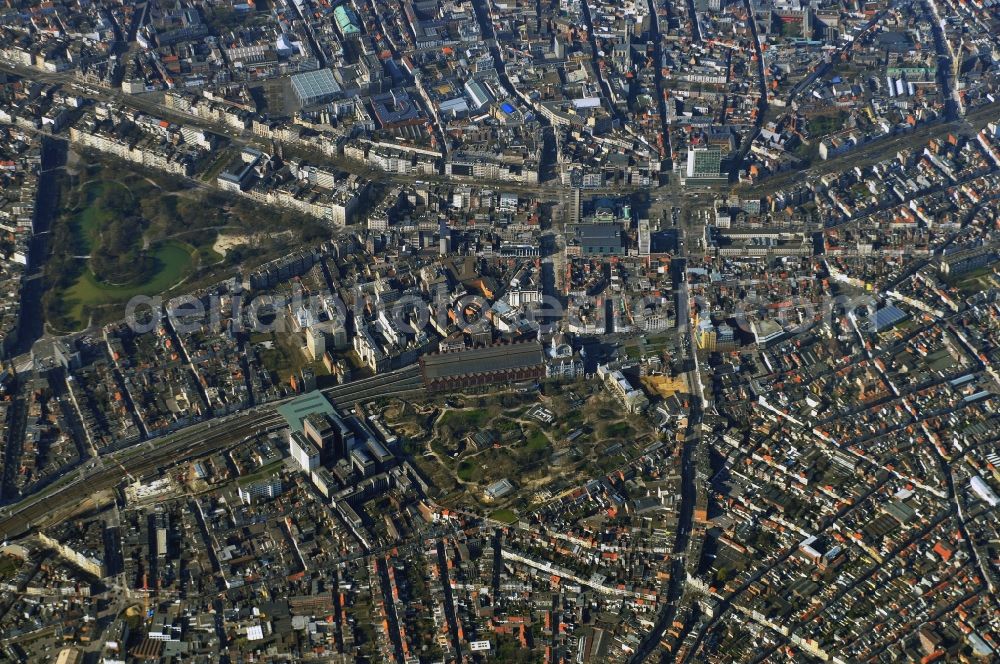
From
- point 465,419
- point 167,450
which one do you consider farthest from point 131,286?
point 465,419

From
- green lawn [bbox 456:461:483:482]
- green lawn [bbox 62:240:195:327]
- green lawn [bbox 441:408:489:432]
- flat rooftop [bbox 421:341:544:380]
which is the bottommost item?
green lawn [bbox 456:461:483:482]

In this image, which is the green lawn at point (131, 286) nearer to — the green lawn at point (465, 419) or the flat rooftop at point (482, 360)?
the flat rooftop at point (482, 360)

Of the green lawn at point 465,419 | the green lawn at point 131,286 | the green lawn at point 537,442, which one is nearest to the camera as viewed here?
the green lawn at point 537,442

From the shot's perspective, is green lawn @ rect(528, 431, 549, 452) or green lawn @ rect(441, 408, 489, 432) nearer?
green lawn @ rect(528, 431, 549, 452)

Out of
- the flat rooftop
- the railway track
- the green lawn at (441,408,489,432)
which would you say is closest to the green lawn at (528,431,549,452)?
the green lawn at (441,408,489,432)

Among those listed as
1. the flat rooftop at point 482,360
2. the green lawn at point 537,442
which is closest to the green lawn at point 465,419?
the flat rooftop at point 482,360

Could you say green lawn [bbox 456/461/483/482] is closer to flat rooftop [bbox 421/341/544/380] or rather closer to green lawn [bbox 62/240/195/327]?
flat rooftop [bbox 421/341/544/380]

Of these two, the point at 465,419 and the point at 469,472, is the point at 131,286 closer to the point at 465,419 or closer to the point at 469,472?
the point at 465,419

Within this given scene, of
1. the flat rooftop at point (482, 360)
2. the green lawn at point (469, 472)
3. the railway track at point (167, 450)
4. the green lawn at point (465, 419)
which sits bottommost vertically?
the green lawn at point (469, 472)
